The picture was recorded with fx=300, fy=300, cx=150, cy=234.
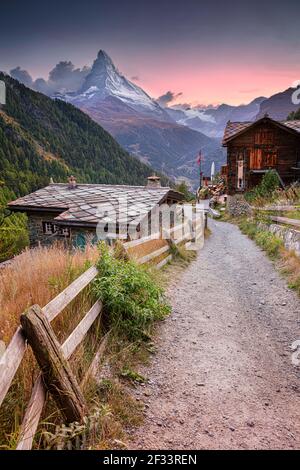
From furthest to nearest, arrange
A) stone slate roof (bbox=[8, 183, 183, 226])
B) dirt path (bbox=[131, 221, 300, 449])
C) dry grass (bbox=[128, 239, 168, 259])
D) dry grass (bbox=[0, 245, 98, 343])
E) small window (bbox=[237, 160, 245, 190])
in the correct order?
small window (bbox=[237, 160, 245, 190]) < stone slate roof (bbox=[8, 183, 183, 226]) < dry grass (bbox=[128, 239, 168, 259]) < dry grass (bbox=[0, 245, 98, 343]) < dirt path (bbox=[131, 221, 300, 449])

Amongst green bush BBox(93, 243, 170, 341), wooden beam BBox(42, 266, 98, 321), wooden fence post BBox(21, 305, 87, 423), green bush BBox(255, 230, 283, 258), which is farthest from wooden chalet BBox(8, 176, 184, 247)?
wooden fence post BBox(21, 305, 87, 423)

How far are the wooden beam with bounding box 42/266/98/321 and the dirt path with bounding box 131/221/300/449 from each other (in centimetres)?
139

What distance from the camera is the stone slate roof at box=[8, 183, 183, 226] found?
1382cm

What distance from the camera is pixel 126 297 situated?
468 cm

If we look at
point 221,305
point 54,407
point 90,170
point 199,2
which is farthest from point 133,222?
point 90,170

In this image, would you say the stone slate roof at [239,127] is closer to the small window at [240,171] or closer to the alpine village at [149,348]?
the small window at [240,171]

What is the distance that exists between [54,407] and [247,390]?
236 cm

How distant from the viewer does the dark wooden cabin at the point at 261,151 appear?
89.7 feet

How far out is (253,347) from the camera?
4871mm

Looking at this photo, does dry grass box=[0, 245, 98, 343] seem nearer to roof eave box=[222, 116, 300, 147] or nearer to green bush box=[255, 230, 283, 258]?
green bush box=[255, 230, 283, 258]

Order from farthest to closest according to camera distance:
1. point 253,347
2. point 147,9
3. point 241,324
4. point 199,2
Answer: point 147,9 < point 199,2 < point 241,324 < point 253,347

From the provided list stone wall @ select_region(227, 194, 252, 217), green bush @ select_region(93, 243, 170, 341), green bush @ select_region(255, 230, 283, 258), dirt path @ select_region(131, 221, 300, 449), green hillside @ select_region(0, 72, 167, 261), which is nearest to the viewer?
dirt path @ select_region(131, 221, 300, 449)

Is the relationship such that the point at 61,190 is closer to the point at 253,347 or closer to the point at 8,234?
the point at 8,234
